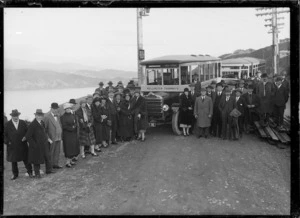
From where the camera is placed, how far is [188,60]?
10891 mm

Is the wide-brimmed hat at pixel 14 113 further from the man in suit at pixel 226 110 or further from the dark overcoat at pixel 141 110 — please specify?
the man in suit at pixel 226 110

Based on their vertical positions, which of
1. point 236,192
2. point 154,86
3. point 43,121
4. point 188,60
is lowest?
point 236,192

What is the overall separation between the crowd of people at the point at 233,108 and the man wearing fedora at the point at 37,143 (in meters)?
4.68

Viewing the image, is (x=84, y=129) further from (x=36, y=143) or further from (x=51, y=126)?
(x=36, y=143)

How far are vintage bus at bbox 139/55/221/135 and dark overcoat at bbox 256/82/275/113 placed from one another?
2.34m

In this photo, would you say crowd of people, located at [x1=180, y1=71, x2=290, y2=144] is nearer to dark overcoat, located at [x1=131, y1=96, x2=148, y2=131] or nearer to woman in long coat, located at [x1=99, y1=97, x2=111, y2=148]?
dark overcoat, located at [x1=131, y1=96, x2=148, y2=131]

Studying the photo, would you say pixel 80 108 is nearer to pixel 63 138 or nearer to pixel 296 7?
pixel 63 138

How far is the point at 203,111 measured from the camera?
970 cm

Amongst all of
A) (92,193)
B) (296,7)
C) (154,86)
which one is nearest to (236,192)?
(92,193)

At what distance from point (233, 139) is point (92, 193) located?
5.03 meters

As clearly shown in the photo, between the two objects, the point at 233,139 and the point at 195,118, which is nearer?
the point at 233,139

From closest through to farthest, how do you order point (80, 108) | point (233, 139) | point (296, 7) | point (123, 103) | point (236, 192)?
1. point (296, 7)
2. point (236, 192)
3. point (80, 108)
4. point (233, 139)
5. point (123, 103)

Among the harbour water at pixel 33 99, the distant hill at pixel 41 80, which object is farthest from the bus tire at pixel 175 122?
the harbour water at pixel 33 99

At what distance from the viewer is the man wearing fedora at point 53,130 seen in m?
7.39
